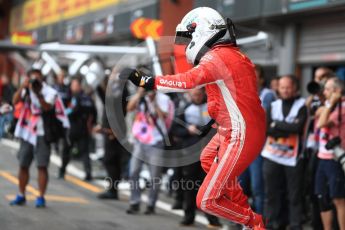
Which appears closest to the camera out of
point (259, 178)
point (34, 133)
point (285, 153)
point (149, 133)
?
point (285, 153)

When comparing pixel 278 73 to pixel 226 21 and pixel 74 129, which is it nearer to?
pixel 74 129

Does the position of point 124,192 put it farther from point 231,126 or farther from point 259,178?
point 231,126

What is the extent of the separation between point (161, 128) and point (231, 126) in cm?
360

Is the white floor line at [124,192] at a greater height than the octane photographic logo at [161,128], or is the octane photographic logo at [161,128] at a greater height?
the octane photographic logo at [161,128]

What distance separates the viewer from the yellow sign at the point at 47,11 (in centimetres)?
2525

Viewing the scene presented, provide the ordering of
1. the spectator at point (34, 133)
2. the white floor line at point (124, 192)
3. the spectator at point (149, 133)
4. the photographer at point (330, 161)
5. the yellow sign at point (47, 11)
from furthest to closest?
1. the yellow sign at point (47, 11)
2. the spectator at point (149, 133)
3. the white floor line at point (124, 192)
4. the spectator at point (34, 133)
5. the photographer at point (330, 161)

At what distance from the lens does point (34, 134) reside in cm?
841

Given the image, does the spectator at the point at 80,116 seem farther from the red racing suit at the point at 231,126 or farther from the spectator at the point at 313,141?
the red racing suit at the point at 231,126

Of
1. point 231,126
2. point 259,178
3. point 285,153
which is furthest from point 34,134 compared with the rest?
point 231,126

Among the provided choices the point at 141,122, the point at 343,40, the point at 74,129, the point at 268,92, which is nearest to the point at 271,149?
the point at 268,92

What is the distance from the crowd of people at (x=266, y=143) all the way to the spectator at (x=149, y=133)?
1 centimetres

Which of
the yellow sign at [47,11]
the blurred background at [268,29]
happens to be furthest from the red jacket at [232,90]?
the yellow sign at [47,11]

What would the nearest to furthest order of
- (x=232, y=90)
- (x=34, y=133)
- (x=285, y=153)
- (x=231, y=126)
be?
(x=232, y=90) → (x=231, y=126) → (x=285, y=153) → (x=34, y=133)

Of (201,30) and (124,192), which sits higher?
(201,30)
